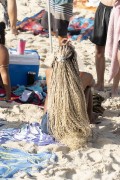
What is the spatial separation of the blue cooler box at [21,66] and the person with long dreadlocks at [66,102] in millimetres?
1545

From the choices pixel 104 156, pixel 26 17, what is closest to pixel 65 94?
pixel 104 156

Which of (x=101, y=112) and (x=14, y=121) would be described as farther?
(x=101, y=112)

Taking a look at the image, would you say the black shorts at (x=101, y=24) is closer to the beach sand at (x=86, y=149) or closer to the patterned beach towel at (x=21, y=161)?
the beach sand at (x=86, y=149)

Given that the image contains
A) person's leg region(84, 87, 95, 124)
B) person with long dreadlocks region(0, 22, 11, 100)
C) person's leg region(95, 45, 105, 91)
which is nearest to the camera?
person's leg region(84, 87, 95, 124)

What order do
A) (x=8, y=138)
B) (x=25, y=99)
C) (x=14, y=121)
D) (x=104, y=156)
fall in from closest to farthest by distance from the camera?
1. (x=104, y=156)
2. (x=8, y=138)
3. (x=14, y=121)
4. (x=25, y=99)

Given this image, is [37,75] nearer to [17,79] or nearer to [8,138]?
[17,79]

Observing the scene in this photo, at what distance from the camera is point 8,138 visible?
3.98 m

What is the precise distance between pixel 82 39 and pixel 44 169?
466 centimetres

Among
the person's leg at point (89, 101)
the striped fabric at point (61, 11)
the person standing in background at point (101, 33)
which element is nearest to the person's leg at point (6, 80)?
the person's leg at point (89, 101)

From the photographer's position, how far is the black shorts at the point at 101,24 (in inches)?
210

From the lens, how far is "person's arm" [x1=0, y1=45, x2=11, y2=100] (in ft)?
16.1

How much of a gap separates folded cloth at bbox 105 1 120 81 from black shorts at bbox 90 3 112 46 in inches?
9.7

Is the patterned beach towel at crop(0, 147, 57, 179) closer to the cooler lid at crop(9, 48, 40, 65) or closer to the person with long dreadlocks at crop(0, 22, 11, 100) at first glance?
the person with long dreadlocks at crop(0, 22, 11, 100)

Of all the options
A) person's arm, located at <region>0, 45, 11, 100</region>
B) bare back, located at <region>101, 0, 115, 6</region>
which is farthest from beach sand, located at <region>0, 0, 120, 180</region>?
bare back, located at <region>101, 0, 115, 6</region>
